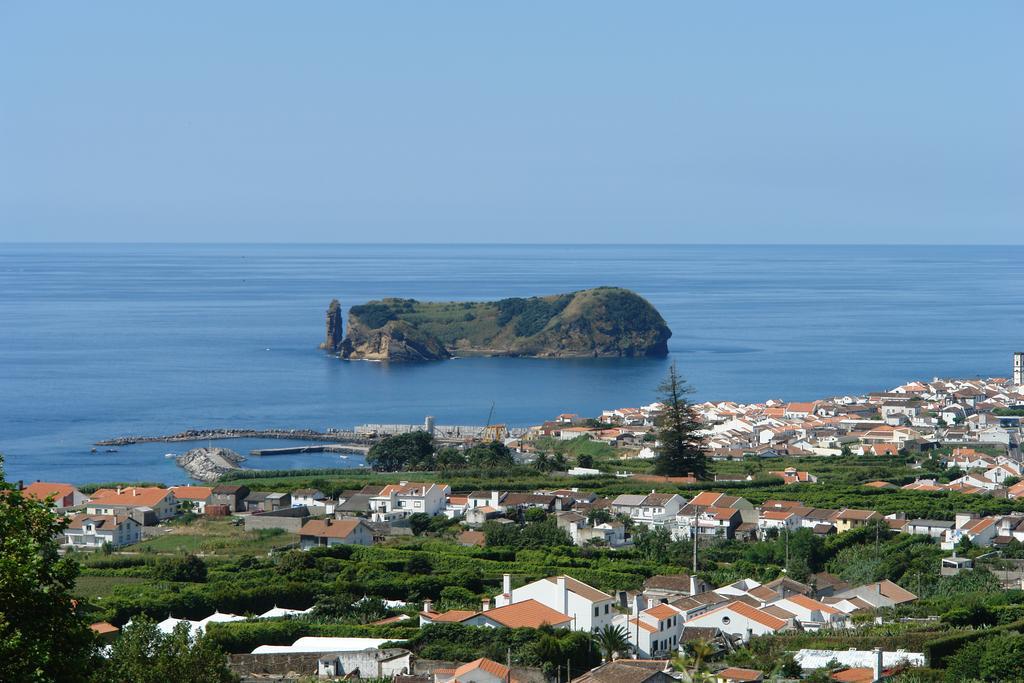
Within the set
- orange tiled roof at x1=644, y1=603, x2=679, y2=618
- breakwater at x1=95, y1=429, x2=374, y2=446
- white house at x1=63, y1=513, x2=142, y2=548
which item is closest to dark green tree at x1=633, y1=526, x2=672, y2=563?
orange tiled roof at x1=644, y1=603, x2=679, y2=618

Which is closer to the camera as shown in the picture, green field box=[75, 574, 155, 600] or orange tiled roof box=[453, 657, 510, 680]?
orange tiled roof box=[453, 657, 510, 680]

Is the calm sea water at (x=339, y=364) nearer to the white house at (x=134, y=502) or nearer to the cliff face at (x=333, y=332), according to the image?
the cliff face at (x=333, y=332)

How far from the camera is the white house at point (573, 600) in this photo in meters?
20.4

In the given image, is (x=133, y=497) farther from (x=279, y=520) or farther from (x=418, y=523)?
(x=418, y=523)

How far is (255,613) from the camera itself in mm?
22625

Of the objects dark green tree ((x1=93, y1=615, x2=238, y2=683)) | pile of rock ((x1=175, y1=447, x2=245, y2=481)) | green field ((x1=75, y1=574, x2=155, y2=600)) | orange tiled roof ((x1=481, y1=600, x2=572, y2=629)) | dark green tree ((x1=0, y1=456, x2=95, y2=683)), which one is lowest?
pile of rock ((x1=175, y1=447, x2=245, y2=481))

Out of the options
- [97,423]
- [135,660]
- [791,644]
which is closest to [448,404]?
[97,423]

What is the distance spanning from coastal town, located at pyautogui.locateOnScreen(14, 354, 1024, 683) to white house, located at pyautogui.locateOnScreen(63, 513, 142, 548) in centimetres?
5

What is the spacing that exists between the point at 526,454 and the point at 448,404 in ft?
67.3

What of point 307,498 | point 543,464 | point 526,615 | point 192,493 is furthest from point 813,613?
point 543,464

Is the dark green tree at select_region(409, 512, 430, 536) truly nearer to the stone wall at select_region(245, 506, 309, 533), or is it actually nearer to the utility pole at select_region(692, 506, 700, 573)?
the stone wall at select_region(245, 506, 309, 533)

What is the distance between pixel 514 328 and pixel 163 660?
7893cm

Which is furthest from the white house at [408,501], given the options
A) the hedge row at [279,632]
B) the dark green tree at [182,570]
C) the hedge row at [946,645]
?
the hedge row at [946,645]

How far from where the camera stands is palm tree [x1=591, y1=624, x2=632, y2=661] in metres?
18.5
